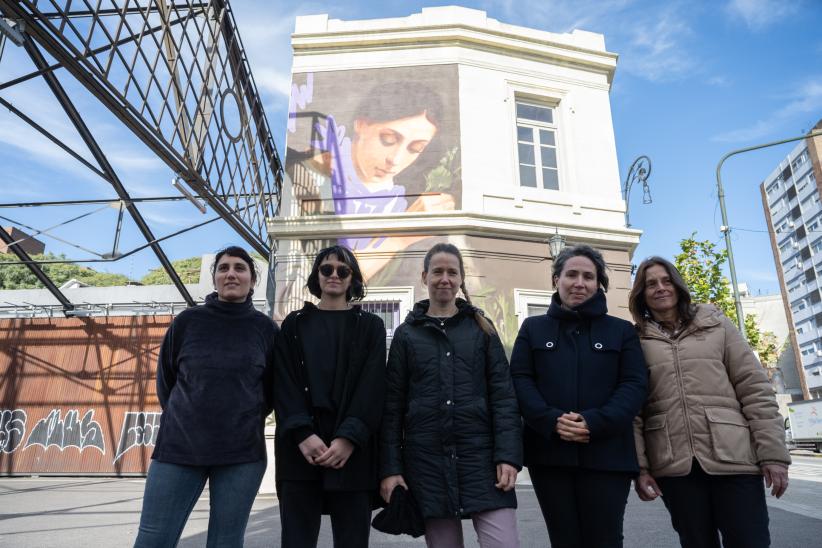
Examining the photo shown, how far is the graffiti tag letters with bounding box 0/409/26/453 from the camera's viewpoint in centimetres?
1358

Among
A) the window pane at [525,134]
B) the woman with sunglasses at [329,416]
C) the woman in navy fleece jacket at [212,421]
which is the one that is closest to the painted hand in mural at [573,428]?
the woman with sunglasses at [329,416]

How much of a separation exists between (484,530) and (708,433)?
1244 millimetres

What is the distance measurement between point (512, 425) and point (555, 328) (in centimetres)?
61

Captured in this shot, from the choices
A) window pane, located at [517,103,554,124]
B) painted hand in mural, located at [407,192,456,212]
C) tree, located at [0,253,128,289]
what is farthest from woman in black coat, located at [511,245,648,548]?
tree, located at [0,253,128,289]

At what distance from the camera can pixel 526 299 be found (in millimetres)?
9500

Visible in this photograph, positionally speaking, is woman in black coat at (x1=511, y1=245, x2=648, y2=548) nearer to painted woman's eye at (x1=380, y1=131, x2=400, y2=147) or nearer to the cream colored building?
the cream colored building

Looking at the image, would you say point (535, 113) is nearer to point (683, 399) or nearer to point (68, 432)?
point (683, 399)

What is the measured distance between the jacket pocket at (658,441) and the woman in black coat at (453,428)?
0.77 m

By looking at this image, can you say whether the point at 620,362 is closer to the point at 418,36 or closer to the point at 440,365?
the point at 440,365

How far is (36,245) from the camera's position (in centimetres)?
3859

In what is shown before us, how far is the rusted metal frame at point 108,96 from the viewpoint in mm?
4957

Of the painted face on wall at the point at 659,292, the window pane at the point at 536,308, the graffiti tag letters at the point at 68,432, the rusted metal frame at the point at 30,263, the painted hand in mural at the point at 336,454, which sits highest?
the rusted metal frame at the point at 30,263

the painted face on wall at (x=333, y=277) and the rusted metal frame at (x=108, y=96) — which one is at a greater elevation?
the rusted metal frame at (x=108, y=96)

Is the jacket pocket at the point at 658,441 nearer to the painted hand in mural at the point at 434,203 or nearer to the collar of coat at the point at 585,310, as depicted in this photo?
the collar of coat at the point at 585,310
